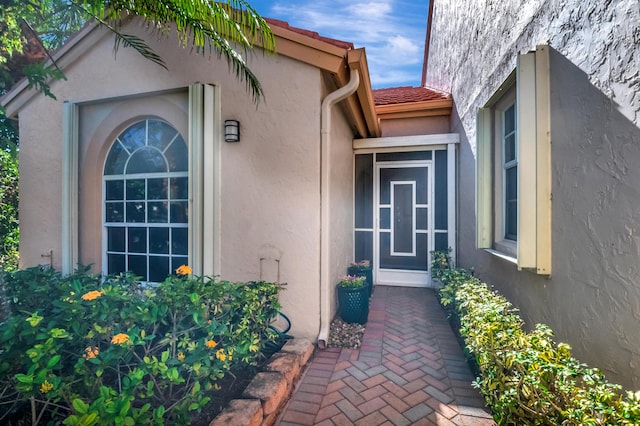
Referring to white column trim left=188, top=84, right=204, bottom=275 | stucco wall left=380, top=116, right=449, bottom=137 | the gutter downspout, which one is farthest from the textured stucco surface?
stucco wall left=380, top=116, right=449, bottom=137

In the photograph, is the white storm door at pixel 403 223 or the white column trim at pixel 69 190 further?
the white storm door at pixel 403 223

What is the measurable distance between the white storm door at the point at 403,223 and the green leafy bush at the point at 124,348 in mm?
3924

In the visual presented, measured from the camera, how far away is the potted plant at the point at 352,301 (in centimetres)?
417

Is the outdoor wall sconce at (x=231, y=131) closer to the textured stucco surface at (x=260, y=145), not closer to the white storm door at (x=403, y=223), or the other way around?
the textured stucco surface at (x=260, y=145)

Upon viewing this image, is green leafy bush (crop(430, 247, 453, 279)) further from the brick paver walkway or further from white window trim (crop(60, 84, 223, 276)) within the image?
white window trim (crop(60, 84, 223, 276))

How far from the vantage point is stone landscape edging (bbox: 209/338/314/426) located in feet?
6.63

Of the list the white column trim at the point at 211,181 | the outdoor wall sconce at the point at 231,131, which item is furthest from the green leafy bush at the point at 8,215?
the outdoor wall sconce at the point at 231,131

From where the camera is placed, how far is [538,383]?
64.2 inches

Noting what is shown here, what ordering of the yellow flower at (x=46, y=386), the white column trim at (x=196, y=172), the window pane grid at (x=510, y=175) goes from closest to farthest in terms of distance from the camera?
the yellow flower at (x=46, y=386), the window pane grid at (x=510, y=175), the white column trim at (x=196, y=172)

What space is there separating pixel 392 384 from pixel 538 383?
5.16 feet

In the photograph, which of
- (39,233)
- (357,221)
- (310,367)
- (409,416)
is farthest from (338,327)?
(39,233)

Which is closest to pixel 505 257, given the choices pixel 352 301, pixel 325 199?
pixel 352 301

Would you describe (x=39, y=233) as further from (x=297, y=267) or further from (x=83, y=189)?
(x=297, y=267)

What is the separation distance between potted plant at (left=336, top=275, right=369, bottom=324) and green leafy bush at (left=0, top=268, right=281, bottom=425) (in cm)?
137
